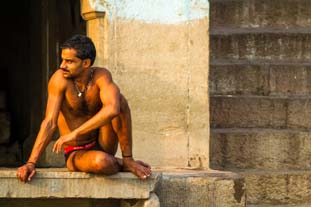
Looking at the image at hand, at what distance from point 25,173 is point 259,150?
313 cm

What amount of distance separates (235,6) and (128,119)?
3.96m

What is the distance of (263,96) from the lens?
11.6 m

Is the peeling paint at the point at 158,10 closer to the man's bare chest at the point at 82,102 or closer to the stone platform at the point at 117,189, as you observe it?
the man's bare chest at the point at 82,102

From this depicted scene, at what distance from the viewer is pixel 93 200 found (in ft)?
29.9

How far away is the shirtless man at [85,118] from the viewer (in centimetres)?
865

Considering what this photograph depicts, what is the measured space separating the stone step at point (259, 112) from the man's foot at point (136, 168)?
96.9 inches

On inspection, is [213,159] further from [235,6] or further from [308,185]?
[235,6]

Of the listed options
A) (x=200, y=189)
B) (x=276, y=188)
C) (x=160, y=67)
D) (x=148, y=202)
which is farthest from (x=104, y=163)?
(x=276, y=188)

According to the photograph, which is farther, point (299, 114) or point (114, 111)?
point (299, 114)

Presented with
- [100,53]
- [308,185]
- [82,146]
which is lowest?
[308,185]

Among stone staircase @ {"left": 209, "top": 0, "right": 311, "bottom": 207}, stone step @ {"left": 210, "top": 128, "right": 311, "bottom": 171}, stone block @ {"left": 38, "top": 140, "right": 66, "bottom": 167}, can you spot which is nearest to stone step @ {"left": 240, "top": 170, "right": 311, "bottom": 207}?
stone staircase @ {"left": 209, "top": 0, "right": 311, "bottom": 207}

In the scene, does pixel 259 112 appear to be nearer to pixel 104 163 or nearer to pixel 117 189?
pixel 117 189

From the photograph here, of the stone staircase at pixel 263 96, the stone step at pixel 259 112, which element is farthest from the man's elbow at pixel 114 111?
the stone step at pixel 259 112

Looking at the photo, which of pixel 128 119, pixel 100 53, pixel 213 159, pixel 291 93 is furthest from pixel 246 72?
pixel 128 119
